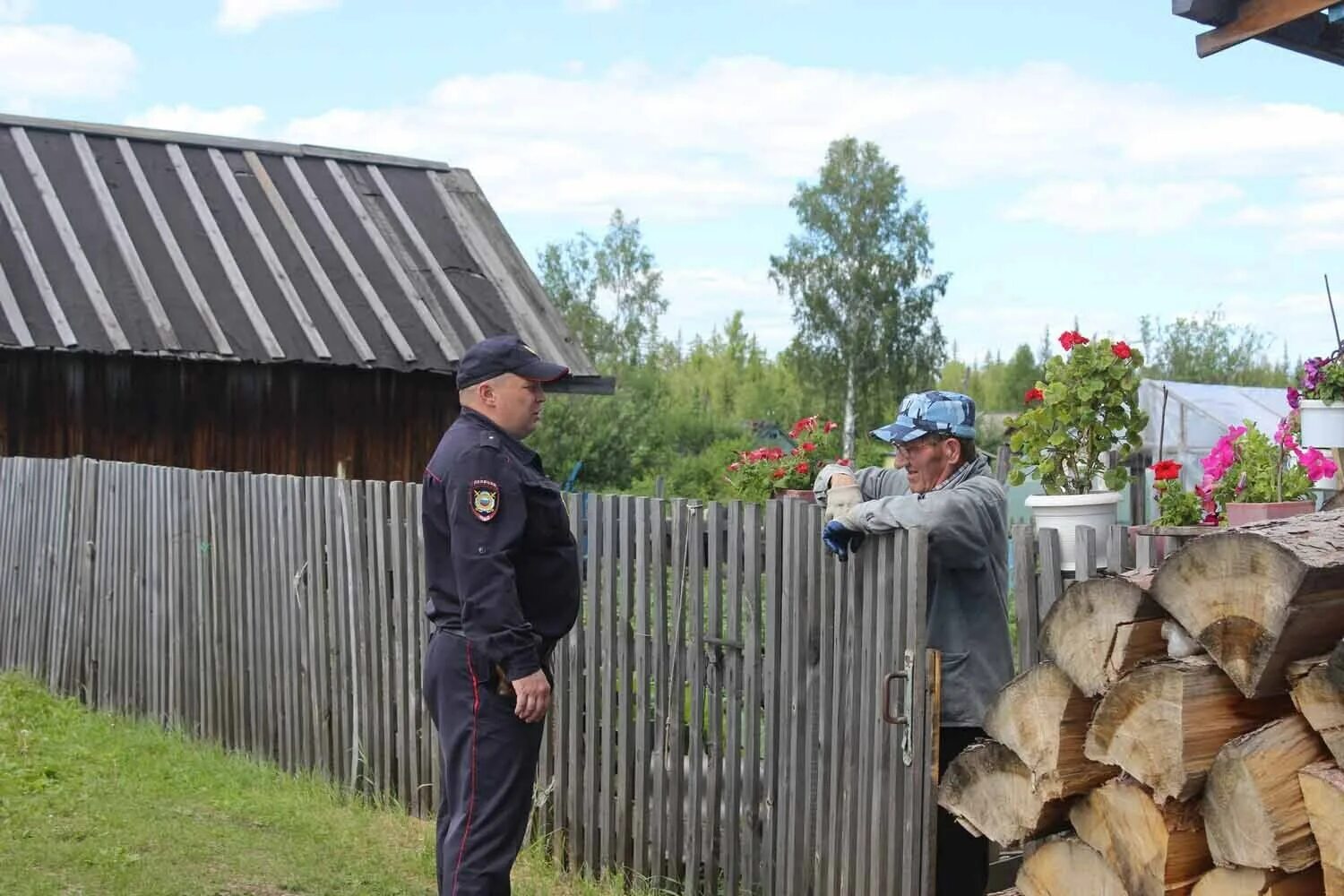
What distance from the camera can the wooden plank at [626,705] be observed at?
5852 mm

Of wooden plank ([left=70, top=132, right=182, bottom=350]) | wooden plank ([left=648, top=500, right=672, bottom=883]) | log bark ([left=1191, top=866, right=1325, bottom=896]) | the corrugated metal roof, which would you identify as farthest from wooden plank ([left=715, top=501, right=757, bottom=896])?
wooden plank ([left=70, top=132, right=182, bottom=350])

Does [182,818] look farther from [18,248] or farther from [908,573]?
[18,248]

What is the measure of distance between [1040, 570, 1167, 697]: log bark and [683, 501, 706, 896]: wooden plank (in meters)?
2.21

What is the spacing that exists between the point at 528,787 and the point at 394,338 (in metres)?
9.23

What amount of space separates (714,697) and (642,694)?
427mm

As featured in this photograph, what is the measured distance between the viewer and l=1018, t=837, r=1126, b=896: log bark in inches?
132

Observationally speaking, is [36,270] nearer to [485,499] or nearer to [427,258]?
[427,258]

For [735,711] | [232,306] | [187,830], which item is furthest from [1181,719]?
[232,306]

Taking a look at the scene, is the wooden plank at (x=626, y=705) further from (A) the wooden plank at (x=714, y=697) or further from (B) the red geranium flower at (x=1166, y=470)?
(B) the red geranium flower at (x=1166, y=470)

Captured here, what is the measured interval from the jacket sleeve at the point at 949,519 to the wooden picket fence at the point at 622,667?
2.4 inches

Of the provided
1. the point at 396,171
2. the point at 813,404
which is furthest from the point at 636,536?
the point at 813,404

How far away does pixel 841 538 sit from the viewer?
467 centimetres

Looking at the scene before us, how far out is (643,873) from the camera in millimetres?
5750

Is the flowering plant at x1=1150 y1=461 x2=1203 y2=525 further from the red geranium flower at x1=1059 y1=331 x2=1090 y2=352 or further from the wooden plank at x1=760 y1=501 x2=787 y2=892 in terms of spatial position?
the wooden plank at x1=760 y1=501 x2=787 y2=892
